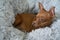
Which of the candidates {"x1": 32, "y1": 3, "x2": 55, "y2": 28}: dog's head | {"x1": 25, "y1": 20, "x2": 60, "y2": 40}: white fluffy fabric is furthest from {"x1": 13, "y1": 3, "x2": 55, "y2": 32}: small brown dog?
{"x1": 25, "y1": 20, "x2": 60, "y2": 40}: white fluffy fabric

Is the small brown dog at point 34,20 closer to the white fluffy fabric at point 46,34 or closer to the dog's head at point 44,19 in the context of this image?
the dog's head at point 44,19

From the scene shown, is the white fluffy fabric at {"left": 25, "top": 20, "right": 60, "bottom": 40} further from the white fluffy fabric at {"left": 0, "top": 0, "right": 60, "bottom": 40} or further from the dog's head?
the dog's head

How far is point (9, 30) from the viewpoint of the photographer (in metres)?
1.21

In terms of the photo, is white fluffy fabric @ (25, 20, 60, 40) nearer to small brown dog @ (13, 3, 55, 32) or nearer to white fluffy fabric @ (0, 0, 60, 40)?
white fluffy fabric @ (0, 0, 60, 40)

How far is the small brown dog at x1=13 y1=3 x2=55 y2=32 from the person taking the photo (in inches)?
54.9

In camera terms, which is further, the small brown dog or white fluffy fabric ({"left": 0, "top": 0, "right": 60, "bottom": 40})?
the small brown dog

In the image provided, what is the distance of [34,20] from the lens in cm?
146

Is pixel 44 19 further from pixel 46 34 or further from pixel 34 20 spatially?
pixel 46 34

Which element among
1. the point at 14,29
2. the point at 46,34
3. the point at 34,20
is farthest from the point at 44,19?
the point at 14,29

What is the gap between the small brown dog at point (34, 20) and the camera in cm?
139

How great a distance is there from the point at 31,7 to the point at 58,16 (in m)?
0.31

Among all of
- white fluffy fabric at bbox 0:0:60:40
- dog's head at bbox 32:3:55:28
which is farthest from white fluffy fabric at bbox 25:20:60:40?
dog's head at bbox 32:3:55:28

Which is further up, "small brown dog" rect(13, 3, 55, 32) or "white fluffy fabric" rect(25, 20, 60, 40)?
"small brown dog" rect(13, 3, 55, 32)

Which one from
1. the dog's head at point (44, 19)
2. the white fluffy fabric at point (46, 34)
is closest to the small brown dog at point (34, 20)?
the dog's head at point (44, 19)
